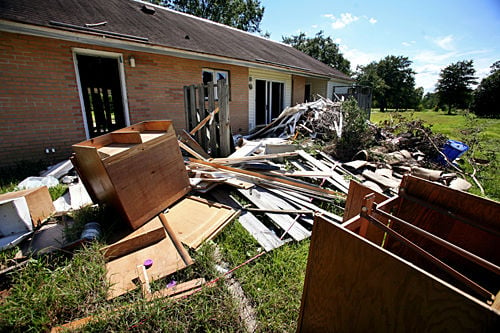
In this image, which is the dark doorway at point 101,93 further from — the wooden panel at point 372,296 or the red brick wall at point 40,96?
the wooden panel at point 372,296

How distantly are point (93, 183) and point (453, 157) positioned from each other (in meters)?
8.09

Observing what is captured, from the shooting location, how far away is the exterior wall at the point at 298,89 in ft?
45.2

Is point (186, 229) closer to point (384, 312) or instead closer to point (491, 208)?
point (384, 312)

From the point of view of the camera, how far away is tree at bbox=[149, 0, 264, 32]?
80.0 feet

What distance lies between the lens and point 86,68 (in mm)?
6047

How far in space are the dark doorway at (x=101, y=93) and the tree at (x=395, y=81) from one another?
48.2 metres

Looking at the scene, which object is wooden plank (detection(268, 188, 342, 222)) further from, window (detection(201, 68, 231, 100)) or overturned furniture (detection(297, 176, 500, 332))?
window (detection(201, 68, 231, 100))

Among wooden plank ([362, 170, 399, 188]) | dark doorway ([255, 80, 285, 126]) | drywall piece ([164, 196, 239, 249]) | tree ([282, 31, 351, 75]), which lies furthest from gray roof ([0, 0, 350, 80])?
tree ([282, 31, 351, 75])

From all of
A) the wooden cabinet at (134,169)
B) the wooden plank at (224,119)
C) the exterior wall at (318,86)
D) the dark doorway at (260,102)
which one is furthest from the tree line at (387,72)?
the wooden cabinet at (134,169)

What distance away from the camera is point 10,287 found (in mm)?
2088

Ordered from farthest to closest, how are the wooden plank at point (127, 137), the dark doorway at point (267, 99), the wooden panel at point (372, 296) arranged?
the dark doorway at point (267, 99), the wooden plank at point (127, 137), the wooden panel at point (372, 296)

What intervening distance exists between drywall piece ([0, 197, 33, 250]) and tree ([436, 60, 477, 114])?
2151 inches

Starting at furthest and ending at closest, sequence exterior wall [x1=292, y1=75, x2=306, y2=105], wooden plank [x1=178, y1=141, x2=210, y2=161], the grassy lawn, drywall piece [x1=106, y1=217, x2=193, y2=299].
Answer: exterior wall [x1=292, y1=75, x2=306, y2=105] → wooden plank [x1=178, y1=141, x2=210, y2=161] → drywall piece [x1=106, y1=217, x2=193, y2=299] → the grassy lawn

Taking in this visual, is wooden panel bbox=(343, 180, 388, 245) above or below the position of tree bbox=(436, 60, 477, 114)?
below
